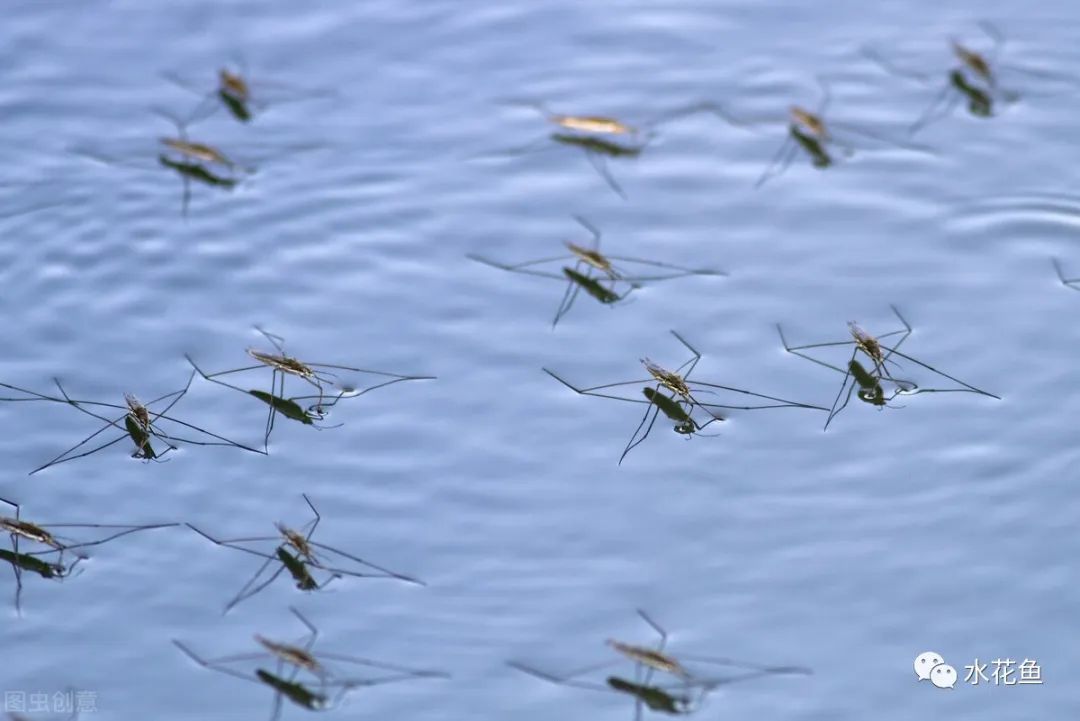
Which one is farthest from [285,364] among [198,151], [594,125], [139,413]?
[594,125]

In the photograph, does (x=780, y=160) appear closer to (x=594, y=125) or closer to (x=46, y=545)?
(x=594, y=125)

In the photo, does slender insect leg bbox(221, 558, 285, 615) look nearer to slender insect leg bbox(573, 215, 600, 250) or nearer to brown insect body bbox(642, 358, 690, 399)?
brown insect body bbox(642, 358, 690, 399)

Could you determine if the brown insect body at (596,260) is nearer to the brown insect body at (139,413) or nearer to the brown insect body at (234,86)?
the brown insect body at (139,413)

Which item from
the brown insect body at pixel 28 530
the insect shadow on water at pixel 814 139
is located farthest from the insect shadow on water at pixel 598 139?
the brown insect body at pixel 28 530

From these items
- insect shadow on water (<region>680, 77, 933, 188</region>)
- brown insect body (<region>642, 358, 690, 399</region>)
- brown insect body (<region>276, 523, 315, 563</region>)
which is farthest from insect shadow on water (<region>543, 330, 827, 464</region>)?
insect shadow on water (<region>680, 77, 933, 188</region>)

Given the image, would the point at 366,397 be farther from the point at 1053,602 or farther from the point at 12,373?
the point at 1053,602
